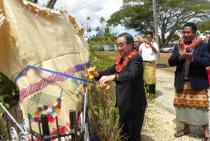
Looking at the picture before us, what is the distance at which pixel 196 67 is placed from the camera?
5.00 meters

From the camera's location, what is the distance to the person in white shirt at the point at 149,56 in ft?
24.9

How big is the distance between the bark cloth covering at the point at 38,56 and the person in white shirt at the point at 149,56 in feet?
15.1

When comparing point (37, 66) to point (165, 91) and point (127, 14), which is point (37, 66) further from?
point (127, 14)

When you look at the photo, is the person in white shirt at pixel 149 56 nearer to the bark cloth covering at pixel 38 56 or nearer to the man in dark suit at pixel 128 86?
the man in dark suit at pixel 128 86

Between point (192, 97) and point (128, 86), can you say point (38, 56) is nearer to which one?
point (128, 86)

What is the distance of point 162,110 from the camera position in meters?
7.08

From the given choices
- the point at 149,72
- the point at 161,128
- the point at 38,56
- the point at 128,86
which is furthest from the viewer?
the point at 149,72

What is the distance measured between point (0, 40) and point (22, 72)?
0.33m

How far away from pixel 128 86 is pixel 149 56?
4096mm

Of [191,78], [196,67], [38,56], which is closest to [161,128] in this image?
[191,78]

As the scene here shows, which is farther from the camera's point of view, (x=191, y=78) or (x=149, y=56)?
(x=149, y=56)

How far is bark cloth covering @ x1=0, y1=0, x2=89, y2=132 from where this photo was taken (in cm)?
287

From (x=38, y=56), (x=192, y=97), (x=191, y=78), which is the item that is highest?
(x=38, y=56)

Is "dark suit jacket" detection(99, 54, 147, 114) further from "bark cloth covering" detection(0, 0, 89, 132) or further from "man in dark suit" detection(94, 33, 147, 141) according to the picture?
"bark cloth covering" detection(0, 0, 89, 132)
